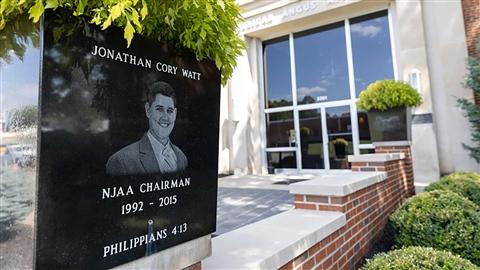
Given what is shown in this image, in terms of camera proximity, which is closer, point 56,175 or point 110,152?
point 56,175

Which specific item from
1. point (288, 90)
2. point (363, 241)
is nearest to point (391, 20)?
point (288, 90)

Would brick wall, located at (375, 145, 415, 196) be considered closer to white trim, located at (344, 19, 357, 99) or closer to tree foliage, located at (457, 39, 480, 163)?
tree foliage, located at (457, 39, 480, 163)

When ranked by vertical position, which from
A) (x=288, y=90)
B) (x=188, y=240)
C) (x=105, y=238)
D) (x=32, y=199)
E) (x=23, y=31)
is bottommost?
(x=188, y=240)

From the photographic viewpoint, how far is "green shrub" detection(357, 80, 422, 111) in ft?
17.9

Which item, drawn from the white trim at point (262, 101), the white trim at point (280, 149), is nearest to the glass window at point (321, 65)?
the white trim at point (262, 101)

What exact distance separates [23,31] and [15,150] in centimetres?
45

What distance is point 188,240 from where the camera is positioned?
1524 millimetres

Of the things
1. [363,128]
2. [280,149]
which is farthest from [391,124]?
[280,149]

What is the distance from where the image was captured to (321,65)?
1077 cm

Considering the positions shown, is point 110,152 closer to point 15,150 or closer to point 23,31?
point 15,150

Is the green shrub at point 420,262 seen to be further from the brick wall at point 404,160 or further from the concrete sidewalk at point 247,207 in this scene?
the brick wall at point 404,160

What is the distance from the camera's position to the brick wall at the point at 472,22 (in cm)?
816

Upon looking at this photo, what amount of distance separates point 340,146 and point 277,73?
3.61 m

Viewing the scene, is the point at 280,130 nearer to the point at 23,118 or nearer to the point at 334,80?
the point at 334,80
